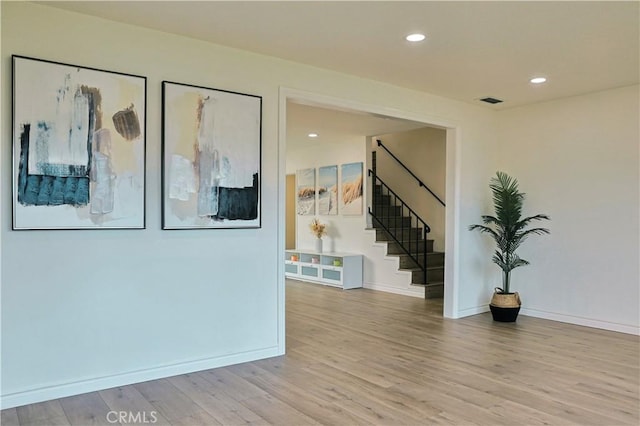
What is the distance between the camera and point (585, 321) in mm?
5406

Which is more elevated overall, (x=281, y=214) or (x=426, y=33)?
(x=426, y=33)

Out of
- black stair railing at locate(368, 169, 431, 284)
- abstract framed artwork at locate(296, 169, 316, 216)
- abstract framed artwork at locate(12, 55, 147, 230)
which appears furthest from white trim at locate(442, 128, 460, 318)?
abstract framed artwork at locate(296, 169, 316, 216)

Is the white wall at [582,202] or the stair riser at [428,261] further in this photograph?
the stair riser at [428,261]

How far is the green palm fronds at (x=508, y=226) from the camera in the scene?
18.5 feet

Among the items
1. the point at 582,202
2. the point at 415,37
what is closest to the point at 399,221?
the point at 582,202

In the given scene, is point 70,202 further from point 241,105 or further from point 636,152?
point 636,152

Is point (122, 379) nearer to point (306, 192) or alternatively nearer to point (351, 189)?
point (351, 189)

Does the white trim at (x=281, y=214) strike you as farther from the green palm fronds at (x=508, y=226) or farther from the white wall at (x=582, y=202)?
the white wall at (x=582, y=202)

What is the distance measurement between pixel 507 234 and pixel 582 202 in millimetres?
867

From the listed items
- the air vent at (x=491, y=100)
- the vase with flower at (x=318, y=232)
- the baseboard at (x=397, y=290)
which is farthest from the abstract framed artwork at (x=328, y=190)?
the air vent at (x=491, y=100)

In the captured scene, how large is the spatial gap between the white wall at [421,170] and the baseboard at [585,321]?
2478 mm

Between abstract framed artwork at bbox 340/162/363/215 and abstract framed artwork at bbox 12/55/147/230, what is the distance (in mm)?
5306

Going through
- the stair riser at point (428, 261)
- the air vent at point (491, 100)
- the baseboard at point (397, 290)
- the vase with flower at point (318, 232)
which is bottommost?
the baseboard at point (397, 290)

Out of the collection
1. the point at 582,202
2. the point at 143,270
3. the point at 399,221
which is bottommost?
the point at 143,270
